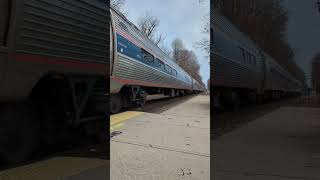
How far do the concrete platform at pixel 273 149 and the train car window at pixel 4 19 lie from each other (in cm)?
189

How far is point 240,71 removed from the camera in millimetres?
2857

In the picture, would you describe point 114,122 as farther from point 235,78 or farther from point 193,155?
point 235,78

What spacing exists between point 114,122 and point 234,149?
2.65 feet

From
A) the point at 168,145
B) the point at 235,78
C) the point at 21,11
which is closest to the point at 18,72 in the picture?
the point at 21,11

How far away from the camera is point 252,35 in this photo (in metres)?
2.64

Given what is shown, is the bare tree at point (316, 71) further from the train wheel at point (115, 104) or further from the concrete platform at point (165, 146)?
the train wheel at point (115, 104)

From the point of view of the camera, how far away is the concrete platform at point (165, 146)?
8.42 ft

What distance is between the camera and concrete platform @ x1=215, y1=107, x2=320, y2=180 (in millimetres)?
2789

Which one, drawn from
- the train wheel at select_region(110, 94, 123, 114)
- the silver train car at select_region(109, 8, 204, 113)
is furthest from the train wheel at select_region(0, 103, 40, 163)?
the train wheel at select_region(110, 94, 123, 114)

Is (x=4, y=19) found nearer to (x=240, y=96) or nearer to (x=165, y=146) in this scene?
(x=165, y=146)

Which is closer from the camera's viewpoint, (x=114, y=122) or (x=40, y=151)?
(x=114, y=122)

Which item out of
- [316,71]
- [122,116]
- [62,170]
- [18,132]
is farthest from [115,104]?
[316,71]

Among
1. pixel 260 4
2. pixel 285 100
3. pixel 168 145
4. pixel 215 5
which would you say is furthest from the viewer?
pixel 285 100

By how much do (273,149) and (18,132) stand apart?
2337mm
